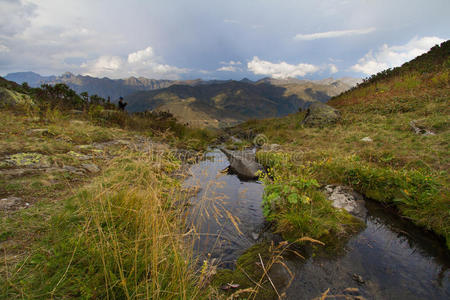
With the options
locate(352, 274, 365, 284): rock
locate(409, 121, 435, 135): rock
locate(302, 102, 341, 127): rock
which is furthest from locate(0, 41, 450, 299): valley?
locate(302, 102, 341, 127): rock

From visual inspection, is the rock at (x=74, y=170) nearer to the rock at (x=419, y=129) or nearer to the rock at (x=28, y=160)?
the rock at (x=28, y=160)

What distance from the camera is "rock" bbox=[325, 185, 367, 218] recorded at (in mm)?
5343

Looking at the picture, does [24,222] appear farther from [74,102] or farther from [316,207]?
[74,102]

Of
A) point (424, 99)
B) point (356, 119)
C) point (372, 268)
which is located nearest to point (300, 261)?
point (372, 268)

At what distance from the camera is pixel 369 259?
3.76m

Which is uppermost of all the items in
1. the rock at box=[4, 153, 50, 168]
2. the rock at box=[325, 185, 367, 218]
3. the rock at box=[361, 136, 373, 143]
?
the rock at box=[361, 136, 373, 143]

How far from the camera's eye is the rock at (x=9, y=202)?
360 centimetres

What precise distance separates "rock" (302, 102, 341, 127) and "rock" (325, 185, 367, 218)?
12.7 metres

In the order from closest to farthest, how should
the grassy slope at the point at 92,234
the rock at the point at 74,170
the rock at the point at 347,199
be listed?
the grassy slope at the point at 92,234 → the rock at the point at 347,199 → the rock at the point at 74,170

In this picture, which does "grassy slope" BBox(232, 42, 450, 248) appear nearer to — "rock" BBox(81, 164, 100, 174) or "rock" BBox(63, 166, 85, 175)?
"rock" BBox(81, 164, 100, 174)

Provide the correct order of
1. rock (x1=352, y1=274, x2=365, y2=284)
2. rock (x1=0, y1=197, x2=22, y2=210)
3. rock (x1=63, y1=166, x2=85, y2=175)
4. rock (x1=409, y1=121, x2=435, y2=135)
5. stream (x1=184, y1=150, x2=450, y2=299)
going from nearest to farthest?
stream (x1=184, y1=150, x2=450, y2=299)
rock (x1=352, y1=274, x2=365, y2=284)
rock (x1=0, y1=197, x2=22, y2=210)
rock (x1=63, y1=166, x2=85, y2=175)
rock (x1=409, y1=121, x2=435, y2=135)

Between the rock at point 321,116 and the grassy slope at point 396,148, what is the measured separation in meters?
0.78

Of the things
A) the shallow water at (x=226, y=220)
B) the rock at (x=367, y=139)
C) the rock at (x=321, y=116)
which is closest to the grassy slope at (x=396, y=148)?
the rock at (x=367, y=139)

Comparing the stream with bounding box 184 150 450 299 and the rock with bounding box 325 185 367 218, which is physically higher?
the rock with bounding box 325 185 367 218
